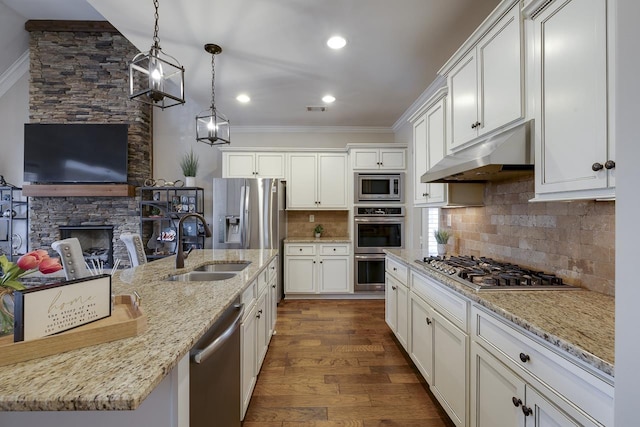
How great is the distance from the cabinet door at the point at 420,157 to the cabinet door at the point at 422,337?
1.07 meters

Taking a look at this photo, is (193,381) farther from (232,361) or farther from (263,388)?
(263,388)

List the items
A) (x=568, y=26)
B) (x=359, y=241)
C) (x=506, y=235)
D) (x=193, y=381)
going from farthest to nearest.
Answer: (x=359, y=241) < (x=506, y=235) < (x=568, y=26) < (x=193, y=381)

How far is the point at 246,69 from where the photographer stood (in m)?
3.02

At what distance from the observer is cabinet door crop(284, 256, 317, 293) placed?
14.3 ft

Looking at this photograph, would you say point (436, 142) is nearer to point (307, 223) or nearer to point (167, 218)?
point (307, 223)

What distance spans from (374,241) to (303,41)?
2.87 meters

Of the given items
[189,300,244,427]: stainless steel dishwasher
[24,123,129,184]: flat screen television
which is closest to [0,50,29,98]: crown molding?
[24,123,129,184]: flat screen television

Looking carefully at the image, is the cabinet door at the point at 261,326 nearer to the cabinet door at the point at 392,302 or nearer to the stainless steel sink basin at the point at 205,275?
the stainless steel sink basin at the point at 205,275

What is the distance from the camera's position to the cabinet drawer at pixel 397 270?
2.52m

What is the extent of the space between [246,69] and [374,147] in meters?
2.17

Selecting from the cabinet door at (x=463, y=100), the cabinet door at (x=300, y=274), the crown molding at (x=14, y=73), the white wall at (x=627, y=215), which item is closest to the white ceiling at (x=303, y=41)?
the cabinet door at (x=463, y=100)

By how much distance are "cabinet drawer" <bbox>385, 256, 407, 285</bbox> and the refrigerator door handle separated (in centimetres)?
204

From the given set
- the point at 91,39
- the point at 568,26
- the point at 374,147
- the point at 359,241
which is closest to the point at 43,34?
the point at 91,39

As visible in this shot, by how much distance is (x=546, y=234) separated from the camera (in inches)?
67.6
